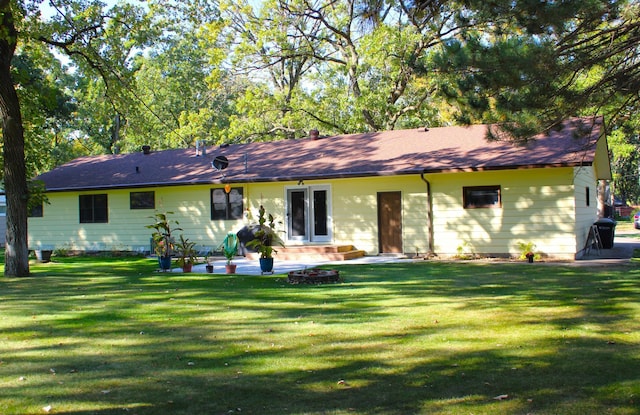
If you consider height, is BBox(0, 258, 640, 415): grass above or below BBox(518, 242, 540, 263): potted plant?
below

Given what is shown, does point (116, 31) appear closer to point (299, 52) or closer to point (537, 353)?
point (299, 52)

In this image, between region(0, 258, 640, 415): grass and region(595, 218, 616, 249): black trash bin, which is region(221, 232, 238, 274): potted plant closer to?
region(0, 258, 640, 415): grass

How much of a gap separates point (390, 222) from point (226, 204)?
5551mm

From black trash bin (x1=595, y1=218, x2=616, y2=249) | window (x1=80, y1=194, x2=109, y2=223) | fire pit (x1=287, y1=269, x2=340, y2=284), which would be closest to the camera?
fire pit (x1=287, y1=269, x2=340, y2=284)

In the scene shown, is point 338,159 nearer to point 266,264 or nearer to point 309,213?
point 309,213

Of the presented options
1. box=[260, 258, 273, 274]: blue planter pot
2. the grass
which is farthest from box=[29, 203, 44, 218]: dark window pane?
the grass

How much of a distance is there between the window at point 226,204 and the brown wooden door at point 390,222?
4.68m

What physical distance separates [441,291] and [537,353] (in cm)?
426

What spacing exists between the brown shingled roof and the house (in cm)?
5

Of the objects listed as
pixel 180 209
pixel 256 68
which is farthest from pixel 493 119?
pixel 256 68

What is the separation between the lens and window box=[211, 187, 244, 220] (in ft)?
63.5

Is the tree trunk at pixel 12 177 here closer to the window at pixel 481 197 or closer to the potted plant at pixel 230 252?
the potted plant at pixel 230 252

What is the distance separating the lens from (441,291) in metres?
9.94

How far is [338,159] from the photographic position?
1903cm
